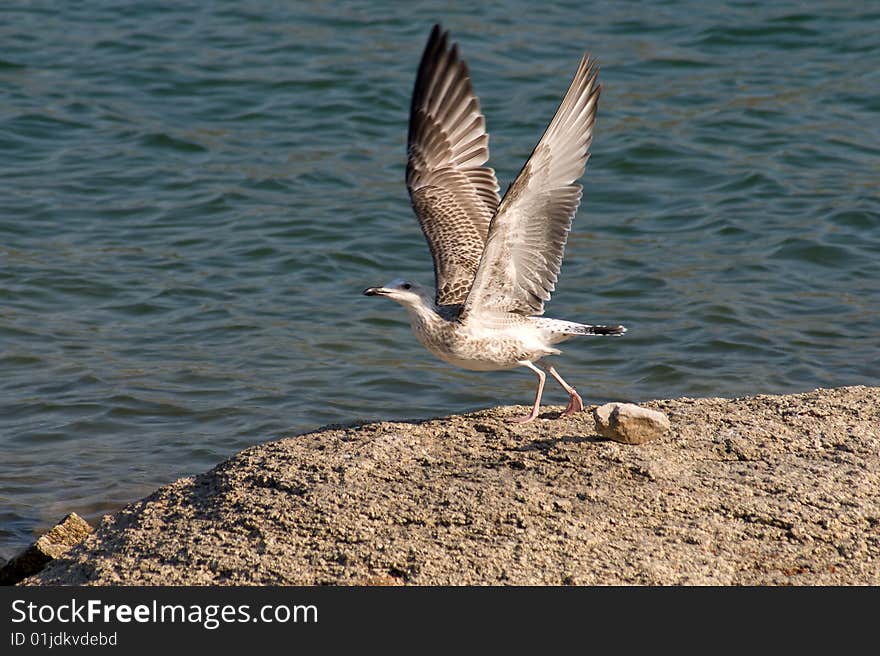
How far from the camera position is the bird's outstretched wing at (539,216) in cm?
583

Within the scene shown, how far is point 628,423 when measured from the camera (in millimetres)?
5336

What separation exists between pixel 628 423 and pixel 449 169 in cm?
263

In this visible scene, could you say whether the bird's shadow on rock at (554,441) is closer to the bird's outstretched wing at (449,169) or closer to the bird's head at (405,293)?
the bird's head at (405,293)

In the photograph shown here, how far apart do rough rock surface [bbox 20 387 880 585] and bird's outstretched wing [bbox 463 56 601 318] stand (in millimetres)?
865

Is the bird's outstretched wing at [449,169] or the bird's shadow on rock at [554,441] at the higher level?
the bird's outstretched wing at [449,169]

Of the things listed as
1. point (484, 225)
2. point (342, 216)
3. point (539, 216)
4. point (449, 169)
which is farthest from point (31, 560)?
point (342, 216)

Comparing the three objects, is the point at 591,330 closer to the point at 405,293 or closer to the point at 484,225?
the point at 405,293

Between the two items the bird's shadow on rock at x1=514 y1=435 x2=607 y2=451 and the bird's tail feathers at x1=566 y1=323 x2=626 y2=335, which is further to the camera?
the bird's tail feathers at x1=566 y1=323 x2=626 y2=335

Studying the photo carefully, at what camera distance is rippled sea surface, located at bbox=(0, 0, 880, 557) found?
8.20 metres

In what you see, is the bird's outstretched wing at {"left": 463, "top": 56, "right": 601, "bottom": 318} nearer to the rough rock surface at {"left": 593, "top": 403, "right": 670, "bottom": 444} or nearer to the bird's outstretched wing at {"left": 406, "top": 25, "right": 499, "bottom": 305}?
the bird's outstretched wing at {"left": 406, "top": 25, "right": 499, "bottom": 305}

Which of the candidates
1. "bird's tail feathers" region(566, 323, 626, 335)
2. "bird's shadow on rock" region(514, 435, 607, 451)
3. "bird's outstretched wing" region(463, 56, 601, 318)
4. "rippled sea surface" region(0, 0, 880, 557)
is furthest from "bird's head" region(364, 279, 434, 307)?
"rippled sea surface" region(0, 0, 880, 557)

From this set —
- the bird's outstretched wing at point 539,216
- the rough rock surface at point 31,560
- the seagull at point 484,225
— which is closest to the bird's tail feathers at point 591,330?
the seagull at point 484,225

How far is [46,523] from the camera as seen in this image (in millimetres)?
6504

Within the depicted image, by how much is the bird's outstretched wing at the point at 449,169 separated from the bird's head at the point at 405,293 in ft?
1.25
